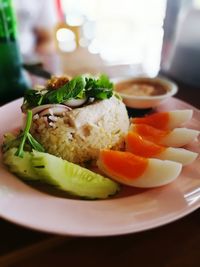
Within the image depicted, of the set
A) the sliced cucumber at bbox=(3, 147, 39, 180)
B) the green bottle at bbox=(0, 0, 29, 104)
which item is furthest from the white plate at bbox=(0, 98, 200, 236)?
the green bottle at bbox=(0, 0, 29, 104)

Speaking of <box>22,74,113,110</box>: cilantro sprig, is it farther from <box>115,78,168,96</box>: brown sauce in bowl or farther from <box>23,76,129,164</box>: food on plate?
<box>115,78,168,96</box>: brown sauce in bowl

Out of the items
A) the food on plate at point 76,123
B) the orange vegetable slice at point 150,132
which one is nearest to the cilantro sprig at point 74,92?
the food on plate at point 76,123

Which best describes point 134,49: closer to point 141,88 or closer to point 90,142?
point 141,88

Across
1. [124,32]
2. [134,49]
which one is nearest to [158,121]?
[134,49]

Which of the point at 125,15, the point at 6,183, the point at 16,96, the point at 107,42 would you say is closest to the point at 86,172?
the point at 6,183

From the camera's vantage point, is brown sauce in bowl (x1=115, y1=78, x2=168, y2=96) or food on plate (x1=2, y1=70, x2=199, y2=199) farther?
brown sauce in bowl (x1=115, y1=78, x2=168, y2=96)

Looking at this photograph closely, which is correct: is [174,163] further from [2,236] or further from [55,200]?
[2,236]
